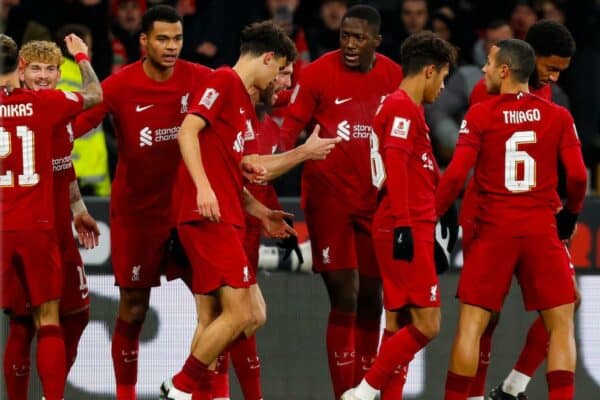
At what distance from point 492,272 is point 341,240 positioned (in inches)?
50.4

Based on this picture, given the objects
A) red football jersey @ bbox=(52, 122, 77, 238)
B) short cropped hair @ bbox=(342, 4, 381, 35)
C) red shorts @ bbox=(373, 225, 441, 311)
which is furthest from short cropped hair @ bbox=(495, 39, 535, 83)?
red football jersey @ bbox=(52, 122, 77, 238)

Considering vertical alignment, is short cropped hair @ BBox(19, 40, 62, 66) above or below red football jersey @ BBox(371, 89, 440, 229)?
above

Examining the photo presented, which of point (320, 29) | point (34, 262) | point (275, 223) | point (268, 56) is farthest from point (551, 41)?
point (320, 29)

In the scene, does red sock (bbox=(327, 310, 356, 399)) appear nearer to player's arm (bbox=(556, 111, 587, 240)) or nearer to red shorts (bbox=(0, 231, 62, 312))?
player's arm (bbox=(556, 111, 587, 240))

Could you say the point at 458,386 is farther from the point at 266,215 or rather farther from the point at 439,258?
the point at 266,215

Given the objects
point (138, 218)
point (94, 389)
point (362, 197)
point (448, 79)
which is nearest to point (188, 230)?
point (138, 218)

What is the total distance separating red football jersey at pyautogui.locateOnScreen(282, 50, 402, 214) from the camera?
9891 mm

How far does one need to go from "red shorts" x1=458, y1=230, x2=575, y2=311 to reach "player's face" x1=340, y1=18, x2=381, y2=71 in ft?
5.10

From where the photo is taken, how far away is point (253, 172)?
8.81 m

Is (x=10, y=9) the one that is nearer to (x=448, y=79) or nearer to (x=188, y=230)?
(x=448, y=79)

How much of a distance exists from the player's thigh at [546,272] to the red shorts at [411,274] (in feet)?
1.73

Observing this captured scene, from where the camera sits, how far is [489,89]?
9000 mm

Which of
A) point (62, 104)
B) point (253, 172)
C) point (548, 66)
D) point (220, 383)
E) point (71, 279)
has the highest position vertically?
point (548, 66)

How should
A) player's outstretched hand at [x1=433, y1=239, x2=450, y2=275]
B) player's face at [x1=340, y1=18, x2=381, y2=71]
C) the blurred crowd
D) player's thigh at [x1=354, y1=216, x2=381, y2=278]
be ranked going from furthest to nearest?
the blurred crowd → player's thigh at [x1=354, y1=216, x2=381, y2=278] → player's face at [x1=340, y1=18, x2=381, y2=71] → player's outstretched hand at [x1=433, y1=239, x2=450, y2=275]
